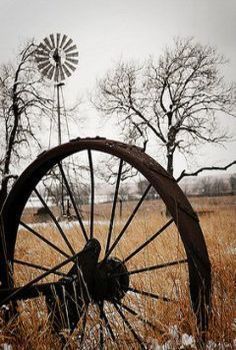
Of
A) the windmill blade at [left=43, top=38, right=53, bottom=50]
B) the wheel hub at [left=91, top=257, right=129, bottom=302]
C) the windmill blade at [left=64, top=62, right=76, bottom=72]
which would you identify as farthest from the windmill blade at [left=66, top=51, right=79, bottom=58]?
the wheel hub at [left=91, top=257, right=129, bottom=302]

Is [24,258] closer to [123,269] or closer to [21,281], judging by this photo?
[21,281]

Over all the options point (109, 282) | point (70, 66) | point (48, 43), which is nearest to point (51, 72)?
point (70, 66)

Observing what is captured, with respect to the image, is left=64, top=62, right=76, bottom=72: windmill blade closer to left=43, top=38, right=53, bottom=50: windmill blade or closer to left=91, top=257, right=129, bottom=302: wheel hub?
left=43, top=38, right=53, bottom=50: windmill blade

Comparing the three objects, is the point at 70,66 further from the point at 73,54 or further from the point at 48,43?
the point at 48,43

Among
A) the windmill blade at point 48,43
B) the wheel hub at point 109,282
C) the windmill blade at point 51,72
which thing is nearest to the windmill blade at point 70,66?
the windmill blade at point 51,72

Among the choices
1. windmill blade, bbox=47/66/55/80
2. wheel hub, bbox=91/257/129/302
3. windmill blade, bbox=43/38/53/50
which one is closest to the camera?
wheel hub, bbox=91/257/129/302

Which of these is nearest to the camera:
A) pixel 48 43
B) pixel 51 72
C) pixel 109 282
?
pixel 109 282

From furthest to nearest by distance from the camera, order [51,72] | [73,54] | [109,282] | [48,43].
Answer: [73,54], [51,72], [48,43], [109,282]

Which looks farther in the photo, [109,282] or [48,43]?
[48,43]

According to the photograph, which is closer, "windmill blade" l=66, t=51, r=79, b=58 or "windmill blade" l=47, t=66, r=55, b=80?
"windmill blade" l=47, t=66, r=55, b=80

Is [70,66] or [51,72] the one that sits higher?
[70,66]

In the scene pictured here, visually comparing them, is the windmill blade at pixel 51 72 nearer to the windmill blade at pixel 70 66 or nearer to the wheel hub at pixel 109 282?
the windmill blade at pixel 70 66

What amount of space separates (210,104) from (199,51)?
3.53m

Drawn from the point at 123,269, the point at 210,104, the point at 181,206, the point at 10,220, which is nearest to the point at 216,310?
the point at 123,269
